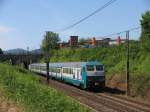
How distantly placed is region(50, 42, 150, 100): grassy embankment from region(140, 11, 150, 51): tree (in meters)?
0.75

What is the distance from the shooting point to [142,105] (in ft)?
109

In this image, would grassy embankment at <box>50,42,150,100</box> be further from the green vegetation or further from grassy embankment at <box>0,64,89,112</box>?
grassy embankment at <box>0,64,89,112</box>

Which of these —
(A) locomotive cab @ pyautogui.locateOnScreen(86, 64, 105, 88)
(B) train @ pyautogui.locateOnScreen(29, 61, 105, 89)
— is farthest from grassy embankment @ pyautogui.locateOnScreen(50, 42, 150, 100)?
(B) train @ pyautogui.locateOnScreen(29, 61, 105, 89)

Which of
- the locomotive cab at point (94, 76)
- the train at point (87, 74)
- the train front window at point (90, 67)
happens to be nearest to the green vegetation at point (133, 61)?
the locomotive cab at point (94, 76)

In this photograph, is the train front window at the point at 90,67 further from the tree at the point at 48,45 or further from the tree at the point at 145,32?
the tree at the point at 145,32

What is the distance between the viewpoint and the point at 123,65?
54.6 meters

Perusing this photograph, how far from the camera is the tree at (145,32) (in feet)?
179

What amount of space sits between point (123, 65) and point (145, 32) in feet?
23.6

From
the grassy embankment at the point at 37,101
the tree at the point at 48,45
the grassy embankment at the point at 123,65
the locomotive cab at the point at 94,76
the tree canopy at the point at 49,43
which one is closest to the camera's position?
the grassy embankment at the point at 37,101

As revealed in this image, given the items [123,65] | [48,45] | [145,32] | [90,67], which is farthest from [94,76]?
[48,45]

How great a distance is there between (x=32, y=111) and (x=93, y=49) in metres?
57.1

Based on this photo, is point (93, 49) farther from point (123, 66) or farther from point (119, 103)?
point (119, 103)

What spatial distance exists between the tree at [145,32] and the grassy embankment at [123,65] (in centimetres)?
75

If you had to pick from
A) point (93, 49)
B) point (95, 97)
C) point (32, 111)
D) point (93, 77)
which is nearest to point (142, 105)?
point (95, 97)
